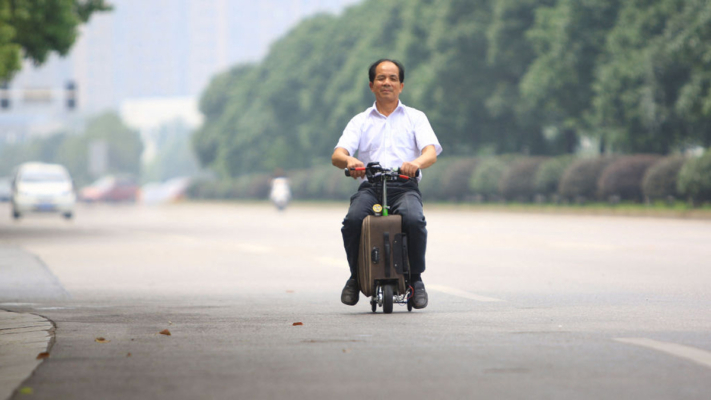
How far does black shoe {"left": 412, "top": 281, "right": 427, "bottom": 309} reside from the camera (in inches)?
368

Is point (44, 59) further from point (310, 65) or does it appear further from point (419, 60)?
point (310, 65)

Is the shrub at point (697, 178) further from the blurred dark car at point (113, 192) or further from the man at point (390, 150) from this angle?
the blurred dark car at point (113, 192)

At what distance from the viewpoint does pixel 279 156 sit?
265 ft

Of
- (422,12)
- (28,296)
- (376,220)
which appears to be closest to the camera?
(376,220)

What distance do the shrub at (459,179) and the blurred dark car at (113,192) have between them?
3774 cm

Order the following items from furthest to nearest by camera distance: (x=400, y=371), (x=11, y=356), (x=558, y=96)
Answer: (x=558, y=96)
(x=11, y=356)
(x=400, y=371)

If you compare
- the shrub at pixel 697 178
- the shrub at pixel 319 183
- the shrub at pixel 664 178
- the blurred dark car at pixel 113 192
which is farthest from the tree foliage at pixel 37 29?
the blurred dark car at pixel 113 192

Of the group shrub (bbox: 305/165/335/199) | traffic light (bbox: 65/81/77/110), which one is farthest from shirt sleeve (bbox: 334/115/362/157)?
shrub (bbox: 305/165/335/199)

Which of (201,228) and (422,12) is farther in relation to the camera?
(422,12)

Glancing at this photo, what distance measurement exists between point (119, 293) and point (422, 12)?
46358mm

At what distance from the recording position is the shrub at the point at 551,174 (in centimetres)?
4262

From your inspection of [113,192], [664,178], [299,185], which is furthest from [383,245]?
[113,192]

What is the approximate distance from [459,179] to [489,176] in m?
3.38

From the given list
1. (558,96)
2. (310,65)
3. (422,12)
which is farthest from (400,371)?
(310,65)
